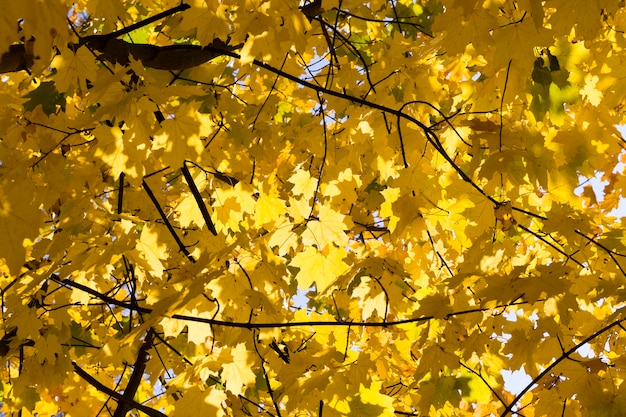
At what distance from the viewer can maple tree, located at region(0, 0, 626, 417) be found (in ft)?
7.48

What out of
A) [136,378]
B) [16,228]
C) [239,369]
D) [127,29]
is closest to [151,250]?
[239,369]

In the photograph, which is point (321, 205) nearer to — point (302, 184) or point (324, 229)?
point (324, 229)

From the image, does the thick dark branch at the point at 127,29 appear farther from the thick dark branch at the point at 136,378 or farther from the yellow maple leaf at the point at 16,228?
the thick dark branch at the point at 136,378

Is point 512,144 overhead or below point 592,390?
overhead

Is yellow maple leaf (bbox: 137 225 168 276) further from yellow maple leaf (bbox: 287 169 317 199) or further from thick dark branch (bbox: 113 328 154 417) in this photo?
yellow maple leaf (bbox: 287 169 317 199)

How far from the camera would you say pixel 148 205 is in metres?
3.45

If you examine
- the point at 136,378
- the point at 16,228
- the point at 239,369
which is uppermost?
the point at 136,378

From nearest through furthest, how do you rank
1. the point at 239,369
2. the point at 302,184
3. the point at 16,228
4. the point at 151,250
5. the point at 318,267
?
the point at 16,228
the point at 239,369
the point at 151,250
the point at 318,267
the point at 302,184

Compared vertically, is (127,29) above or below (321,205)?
above

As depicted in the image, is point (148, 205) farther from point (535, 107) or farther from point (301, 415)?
point (535, 107)

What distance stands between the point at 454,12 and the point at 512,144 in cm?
60

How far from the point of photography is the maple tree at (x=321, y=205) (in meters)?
2.28

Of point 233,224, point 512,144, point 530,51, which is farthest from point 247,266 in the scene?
point 530,51

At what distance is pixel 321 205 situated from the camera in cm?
278
